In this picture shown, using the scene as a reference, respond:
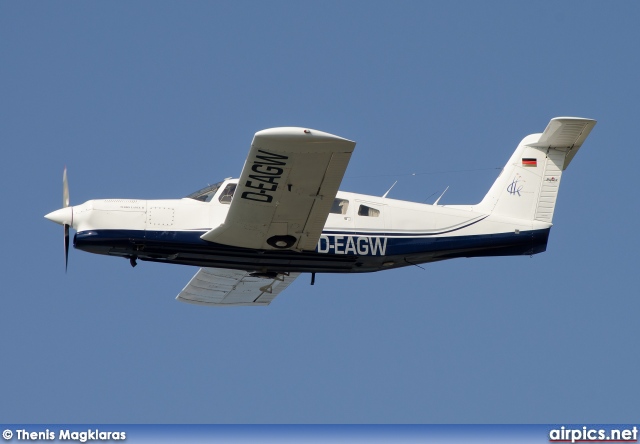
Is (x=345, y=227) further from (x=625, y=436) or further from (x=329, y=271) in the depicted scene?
(x=625, y=436)

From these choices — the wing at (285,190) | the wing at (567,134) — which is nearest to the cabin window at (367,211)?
the wing at (285,190)

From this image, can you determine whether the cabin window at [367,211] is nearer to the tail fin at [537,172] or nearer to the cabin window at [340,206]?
the cabin window at [340,206]

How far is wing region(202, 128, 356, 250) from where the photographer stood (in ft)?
74.9

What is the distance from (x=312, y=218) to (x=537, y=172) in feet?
20.1

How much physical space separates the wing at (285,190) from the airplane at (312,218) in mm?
19

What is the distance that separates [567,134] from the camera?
2778 centimetres

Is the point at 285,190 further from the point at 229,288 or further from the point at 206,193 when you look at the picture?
the point at 229,288

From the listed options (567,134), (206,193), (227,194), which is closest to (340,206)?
(227,194)

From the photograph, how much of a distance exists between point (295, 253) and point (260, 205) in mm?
1721

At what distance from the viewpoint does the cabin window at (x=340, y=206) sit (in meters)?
26.0

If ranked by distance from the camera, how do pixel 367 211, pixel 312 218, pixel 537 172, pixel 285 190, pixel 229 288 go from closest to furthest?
1. pixel 285 190
2. pixel 312 218
3. pixel 367 211
4. pixel 537 172
5. pixel 229 288

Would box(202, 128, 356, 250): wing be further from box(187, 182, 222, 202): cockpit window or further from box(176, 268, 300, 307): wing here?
box(176, 268, 300, 307): wing

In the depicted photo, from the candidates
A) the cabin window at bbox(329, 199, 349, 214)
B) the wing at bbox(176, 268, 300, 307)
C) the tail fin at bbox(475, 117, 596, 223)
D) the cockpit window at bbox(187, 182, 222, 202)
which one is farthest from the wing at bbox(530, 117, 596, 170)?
the cockpit window at bbox(187, 182, 222, 202)

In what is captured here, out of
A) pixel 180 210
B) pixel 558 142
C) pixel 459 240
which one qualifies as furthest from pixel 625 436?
pixel 180 210
